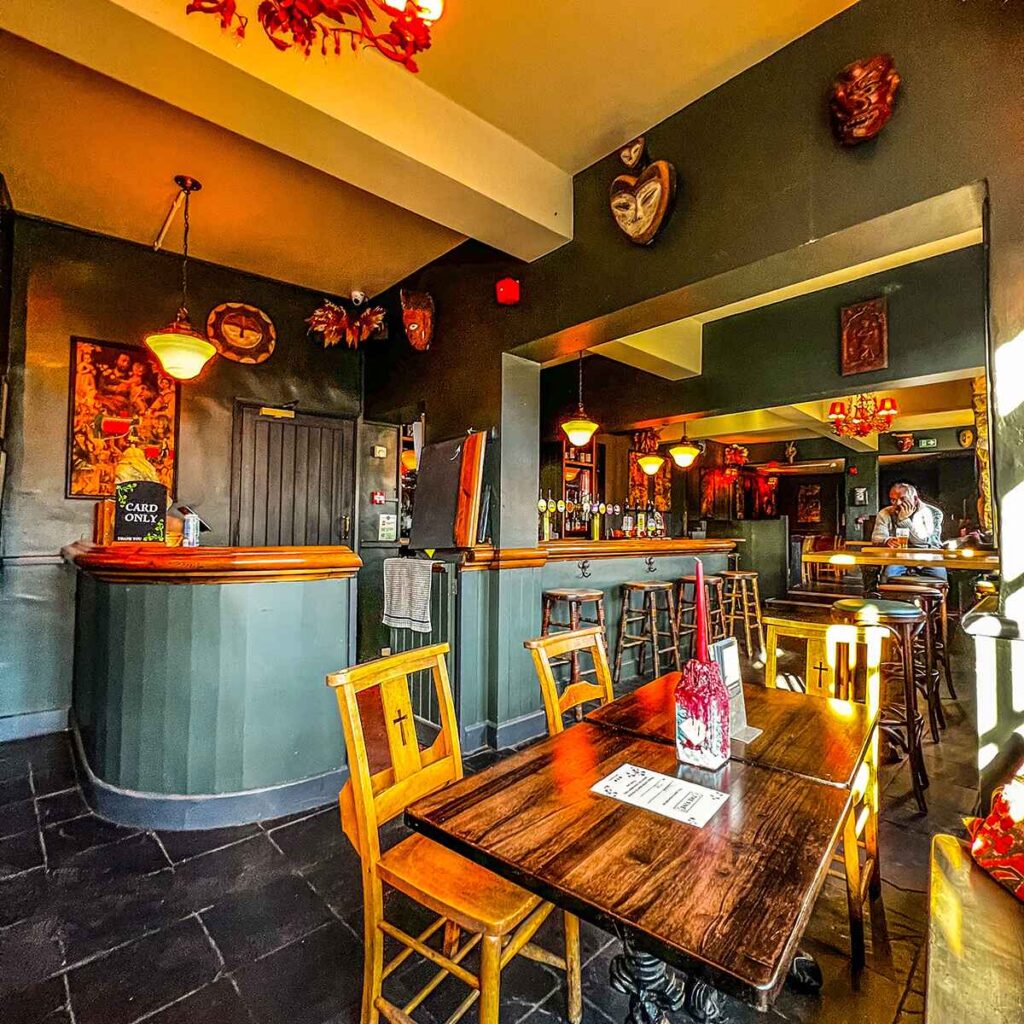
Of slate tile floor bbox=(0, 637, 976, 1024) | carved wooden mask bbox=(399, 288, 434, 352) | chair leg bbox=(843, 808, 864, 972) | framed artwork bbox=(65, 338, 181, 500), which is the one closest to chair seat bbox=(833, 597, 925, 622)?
slate tile floor bbox=(0, 637, 976, 1024)

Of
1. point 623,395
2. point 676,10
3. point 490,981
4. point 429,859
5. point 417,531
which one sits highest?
point 676,10

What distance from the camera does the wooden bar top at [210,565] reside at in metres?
2.34

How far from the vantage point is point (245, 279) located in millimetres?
4328

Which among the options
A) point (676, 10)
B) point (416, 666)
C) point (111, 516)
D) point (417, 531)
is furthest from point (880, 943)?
point (111, 516)

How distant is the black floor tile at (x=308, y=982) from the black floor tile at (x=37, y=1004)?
0.43 metres

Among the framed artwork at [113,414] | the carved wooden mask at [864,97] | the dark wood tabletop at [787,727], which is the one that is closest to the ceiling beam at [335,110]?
the carved wooden mask at [864,97]

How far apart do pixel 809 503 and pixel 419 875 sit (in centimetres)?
1635

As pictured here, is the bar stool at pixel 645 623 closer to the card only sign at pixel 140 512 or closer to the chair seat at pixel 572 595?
the chair seat at pixel 572 595

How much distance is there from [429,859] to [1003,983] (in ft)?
3.77

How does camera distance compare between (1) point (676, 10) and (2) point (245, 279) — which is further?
(2) point (245, 279)

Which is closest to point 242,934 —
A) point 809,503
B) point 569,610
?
point 569,610

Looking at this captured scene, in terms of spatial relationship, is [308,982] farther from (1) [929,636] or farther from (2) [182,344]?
(1) [929,636]

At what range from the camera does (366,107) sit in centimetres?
222

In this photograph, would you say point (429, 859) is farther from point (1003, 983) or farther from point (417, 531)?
point (417, 531)
